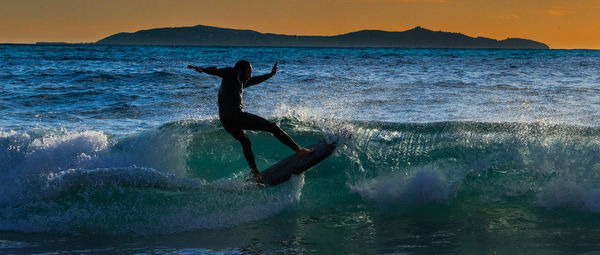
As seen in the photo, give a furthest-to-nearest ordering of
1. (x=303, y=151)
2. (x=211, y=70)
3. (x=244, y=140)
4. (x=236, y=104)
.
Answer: (x=303, y=151) < (x=244, y=140) < (x=236, y=104) < (x=211, y=70)

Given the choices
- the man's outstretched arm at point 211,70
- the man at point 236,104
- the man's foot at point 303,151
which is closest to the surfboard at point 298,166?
the man's foot at point 303,151

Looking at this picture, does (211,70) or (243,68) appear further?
(243,68)

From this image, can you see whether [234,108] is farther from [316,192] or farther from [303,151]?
[316,192]

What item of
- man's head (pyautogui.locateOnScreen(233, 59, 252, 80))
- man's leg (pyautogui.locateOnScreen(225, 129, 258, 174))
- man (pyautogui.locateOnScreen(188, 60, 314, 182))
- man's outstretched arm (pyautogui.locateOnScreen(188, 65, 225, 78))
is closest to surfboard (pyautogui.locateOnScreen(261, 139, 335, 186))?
man's leg (pyautogui.locateOnScreen(225, 129, 258, 174))

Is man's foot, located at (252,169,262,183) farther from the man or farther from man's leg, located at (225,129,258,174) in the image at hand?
the man

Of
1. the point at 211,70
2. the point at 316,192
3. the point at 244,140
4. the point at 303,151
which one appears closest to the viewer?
the point at 211,70

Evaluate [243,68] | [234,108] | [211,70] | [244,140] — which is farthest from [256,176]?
[211,70]

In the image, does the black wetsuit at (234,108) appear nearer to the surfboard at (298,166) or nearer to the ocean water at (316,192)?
the surfboard at (298,166)

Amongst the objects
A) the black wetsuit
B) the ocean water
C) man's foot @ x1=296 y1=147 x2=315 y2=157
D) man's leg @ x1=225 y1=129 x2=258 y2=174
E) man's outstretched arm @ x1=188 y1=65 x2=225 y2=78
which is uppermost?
man's outstretched arm @ x1=188 y1=65 x2=225 y2=78

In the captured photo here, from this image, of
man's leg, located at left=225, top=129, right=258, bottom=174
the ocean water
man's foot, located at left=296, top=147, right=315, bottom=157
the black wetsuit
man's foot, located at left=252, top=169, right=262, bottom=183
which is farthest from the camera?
man's foot, located at left=252, top=169, right=262, bottom=183

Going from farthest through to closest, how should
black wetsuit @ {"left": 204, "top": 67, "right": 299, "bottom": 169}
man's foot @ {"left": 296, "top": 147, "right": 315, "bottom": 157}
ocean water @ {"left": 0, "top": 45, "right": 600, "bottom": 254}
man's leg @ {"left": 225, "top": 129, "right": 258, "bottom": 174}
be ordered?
man's foot @ {"left": 296, "top": 147, "right": 315, "bottom": 157} → man's leg @ {"left": 225, "top": 129, "right": 258, "bottom": 174} → black wetsuit @ {"left": 204, "top": 67, "right": 299, "bottom": 169} → ocean water @ {"left": 0, "top": 45, "right": 600, "bottom": 254}

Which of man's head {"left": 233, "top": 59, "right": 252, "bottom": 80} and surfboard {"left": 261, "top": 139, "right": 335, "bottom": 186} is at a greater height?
man's head {"left": 233, "top": 59, "right": 252, "bottom": 80}

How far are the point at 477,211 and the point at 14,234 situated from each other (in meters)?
5.44

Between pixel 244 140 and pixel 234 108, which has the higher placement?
pixel 234 108
